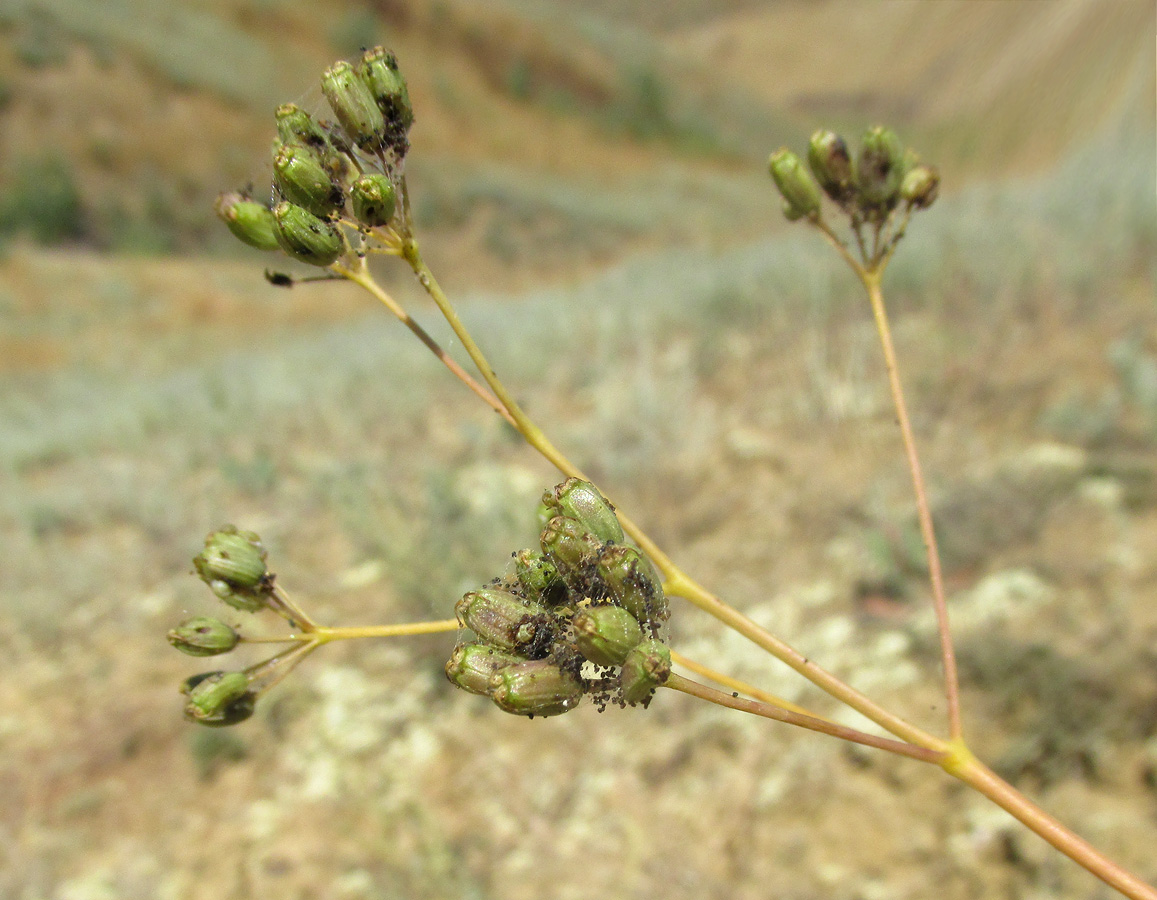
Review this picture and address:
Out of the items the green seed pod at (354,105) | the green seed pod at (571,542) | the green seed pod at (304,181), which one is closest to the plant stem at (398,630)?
the green seed pod at (571,542)

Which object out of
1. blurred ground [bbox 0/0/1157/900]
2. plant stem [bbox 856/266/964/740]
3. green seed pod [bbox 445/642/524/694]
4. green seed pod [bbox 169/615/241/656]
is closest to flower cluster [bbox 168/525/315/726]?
green seed pod [bbox 169/615/241/656]

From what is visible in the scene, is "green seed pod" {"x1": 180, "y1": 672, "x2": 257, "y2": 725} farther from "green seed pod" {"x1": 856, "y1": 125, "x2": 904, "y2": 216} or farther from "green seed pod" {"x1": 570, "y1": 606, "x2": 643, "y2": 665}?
"green seed pod" {"x1": 856, "y1": 125, "x2": 904, "y2": 216}

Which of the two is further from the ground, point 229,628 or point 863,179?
point 863,179

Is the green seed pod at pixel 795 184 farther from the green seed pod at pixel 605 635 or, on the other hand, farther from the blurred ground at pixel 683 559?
the green seed pod at pixel 605 635

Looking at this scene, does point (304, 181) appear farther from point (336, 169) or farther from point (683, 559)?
point (683, 559)

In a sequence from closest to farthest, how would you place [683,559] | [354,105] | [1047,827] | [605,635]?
[1047,827]
[605,635]
[354,105]
[683,559]

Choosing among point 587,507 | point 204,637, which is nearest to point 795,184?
point 587,507
